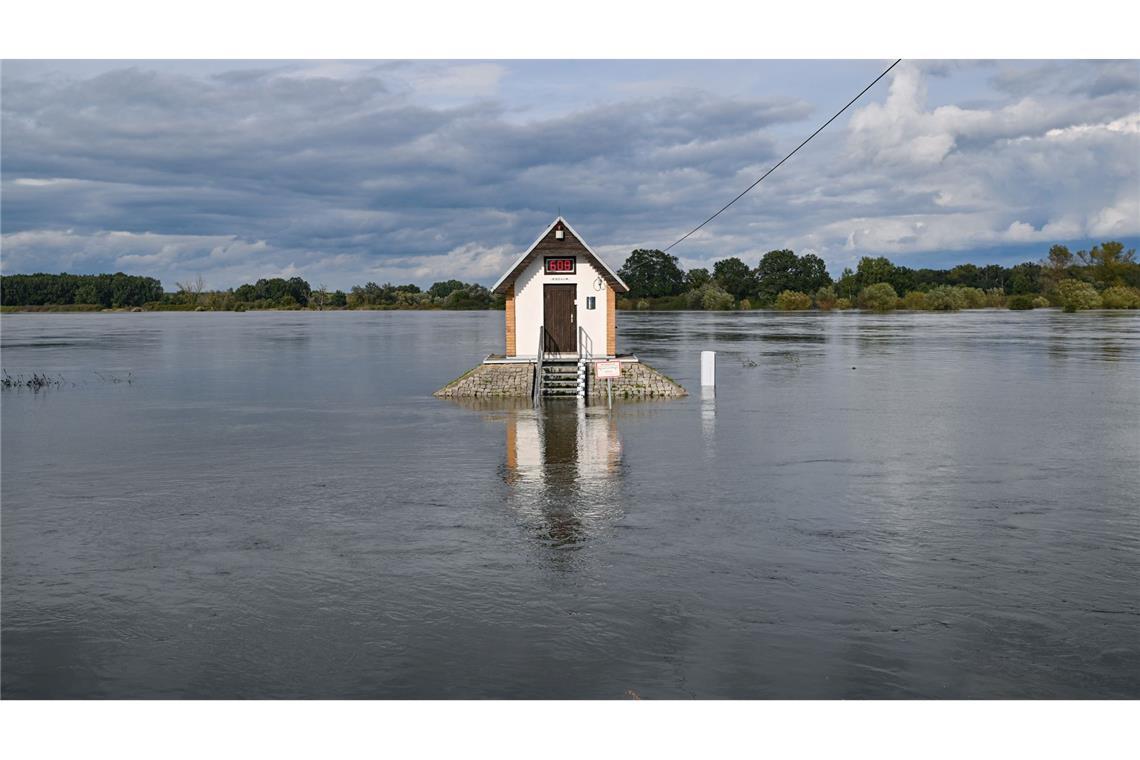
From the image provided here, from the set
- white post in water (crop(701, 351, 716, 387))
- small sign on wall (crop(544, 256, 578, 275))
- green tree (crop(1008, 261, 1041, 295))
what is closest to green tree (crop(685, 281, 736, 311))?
green tree (crop(1008, 261, 1041, 295))

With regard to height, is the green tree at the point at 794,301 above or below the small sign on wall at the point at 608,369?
above

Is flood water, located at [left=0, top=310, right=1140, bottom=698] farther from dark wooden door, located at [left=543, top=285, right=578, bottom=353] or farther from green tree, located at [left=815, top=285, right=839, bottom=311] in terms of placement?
green tree, located at [left=815, top=285, right=839, bottom=311]

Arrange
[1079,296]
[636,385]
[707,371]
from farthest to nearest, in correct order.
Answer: [1079,296], [707,371], [636,385]

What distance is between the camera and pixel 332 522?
14523mm

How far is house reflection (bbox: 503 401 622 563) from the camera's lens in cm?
1386

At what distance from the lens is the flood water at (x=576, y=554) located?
8656mm

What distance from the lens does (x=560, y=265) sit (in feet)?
102

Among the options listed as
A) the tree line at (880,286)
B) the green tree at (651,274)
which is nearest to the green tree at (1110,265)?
the tree line at (880,286)

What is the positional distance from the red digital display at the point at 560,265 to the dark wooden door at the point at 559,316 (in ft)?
1.70

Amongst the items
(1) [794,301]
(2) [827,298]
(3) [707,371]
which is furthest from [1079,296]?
(3) [707,371]

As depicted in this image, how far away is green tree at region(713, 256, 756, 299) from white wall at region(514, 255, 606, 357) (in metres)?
159

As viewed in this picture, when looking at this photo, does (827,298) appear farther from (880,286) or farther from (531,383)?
(531,383)

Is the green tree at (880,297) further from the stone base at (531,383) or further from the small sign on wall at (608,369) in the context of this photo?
the small sign on wall at (608,369)

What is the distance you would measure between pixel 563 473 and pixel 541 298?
13909 mm
